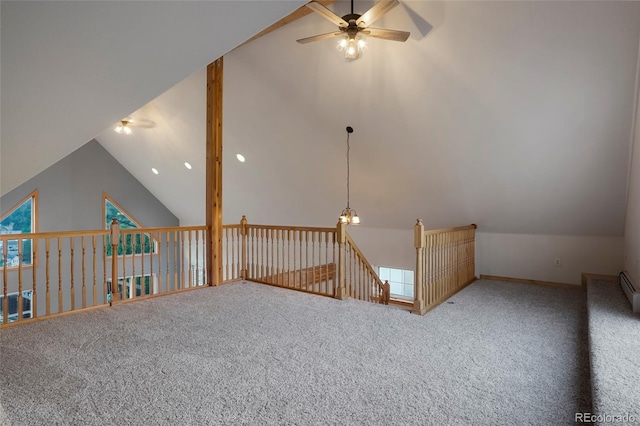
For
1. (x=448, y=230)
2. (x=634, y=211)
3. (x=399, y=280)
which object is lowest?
(x=399, y=280)

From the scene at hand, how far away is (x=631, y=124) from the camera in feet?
13.4

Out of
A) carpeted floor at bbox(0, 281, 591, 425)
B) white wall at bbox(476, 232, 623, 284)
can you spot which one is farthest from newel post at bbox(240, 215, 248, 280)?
white wall at bbox(476, 232, 623, 284)

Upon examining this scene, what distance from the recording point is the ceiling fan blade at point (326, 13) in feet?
10.3

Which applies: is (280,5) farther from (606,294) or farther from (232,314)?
(606,294)

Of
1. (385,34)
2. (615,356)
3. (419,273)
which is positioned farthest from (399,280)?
(385,34)

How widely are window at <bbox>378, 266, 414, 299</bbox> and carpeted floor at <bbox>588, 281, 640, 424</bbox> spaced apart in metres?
3.83

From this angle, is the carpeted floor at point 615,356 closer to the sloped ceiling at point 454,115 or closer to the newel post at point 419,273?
the newel post at point 419,273

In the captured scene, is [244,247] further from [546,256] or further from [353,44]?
[546,256]

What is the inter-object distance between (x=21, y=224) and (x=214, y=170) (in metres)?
6.22

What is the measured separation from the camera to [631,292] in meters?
3.91

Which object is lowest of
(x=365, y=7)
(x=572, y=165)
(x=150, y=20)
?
(x=572, y=165)

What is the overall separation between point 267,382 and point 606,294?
4.12 metres

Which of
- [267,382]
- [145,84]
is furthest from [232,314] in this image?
[145,84]

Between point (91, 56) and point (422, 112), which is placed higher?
point (422, 112)
